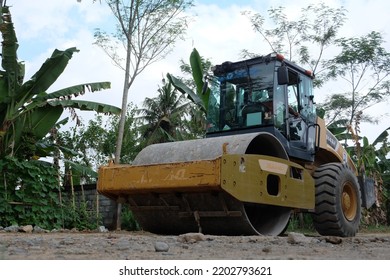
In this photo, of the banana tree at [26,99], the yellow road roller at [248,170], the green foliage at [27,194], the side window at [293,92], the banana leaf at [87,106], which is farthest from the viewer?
the banana leaf at [87,106]

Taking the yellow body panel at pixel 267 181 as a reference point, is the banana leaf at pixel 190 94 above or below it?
above

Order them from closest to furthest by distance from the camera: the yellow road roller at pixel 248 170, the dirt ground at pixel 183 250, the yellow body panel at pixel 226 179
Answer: the dirt ground at pixel 183 250
the yellow body panel at pixel 226 179
the yellow road roller at pixel 248 170

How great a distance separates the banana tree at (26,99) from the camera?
42.8 feet

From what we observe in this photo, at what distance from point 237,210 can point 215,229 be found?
0.56 metres

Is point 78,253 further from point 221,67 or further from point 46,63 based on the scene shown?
point 46,63

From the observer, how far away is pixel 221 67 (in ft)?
28.0

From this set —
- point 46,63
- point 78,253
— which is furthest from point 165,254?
point 46,63

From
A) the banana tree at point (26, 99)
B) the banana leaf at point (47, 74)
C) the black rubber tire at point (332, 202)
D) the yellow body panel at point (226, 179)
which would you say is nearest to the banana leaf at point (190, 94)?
the banana tree at point (26, 99)

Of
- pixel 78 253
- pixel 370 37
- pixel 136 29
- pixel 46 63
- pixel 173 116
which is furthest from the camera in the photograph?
pixel 173 116

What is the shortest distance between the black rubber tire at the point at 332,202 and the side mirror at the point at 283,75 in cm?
159

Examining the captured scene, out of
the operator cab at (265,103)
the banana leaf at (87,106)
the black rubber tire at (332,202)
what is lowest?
the black rubber tire at (332,202)

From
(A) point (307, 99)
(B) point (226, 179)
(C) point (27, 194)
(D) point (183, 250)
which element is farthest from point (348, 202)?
(C) point (27, 194)

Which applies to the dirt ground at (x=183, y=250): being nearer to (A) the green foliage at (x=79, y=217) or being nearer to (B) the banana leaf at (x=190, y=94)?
(A) the green foliage at (x=79, y=217)
